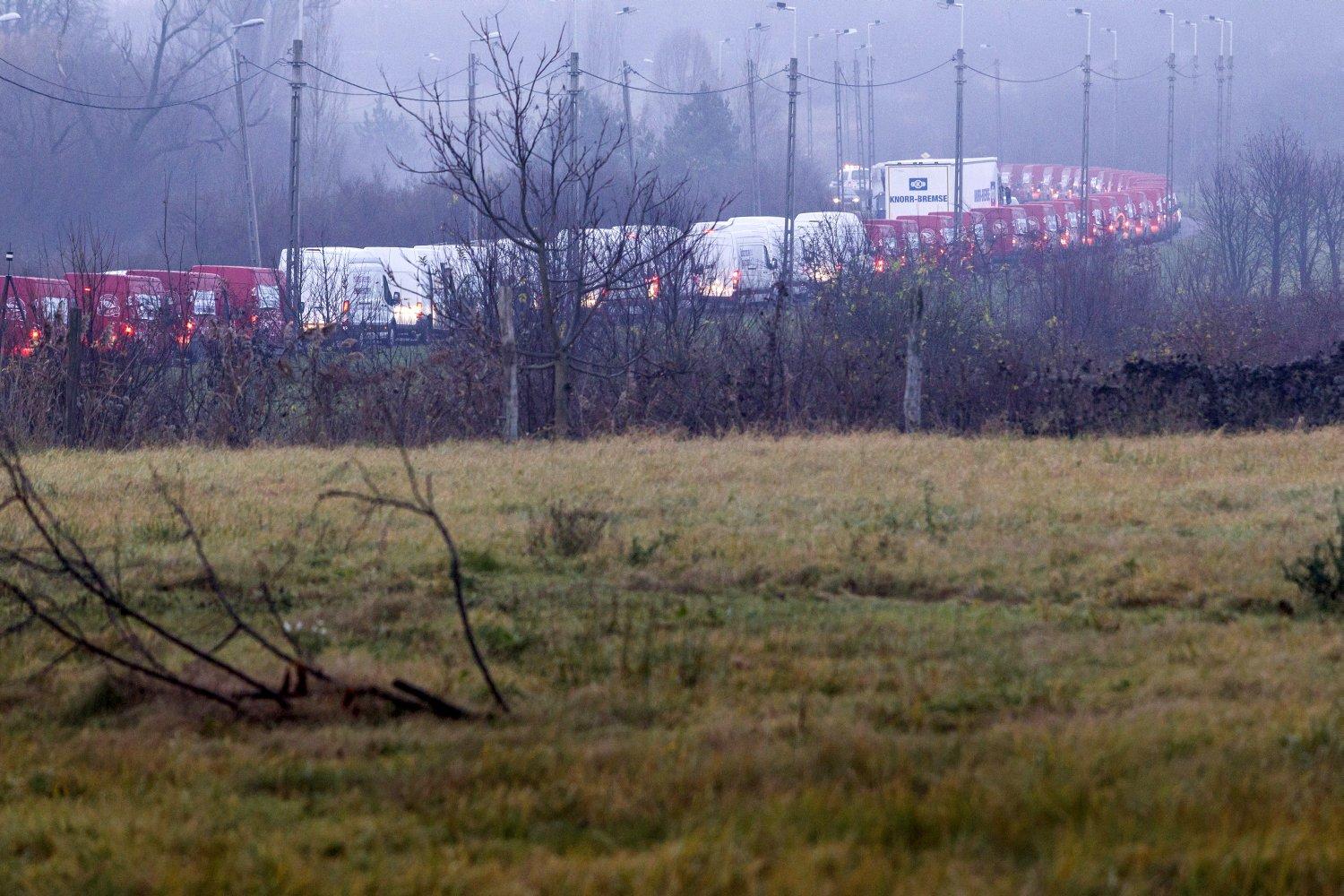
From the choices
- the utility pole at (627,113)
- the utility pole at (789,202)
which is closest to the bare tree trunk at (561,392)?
the utility pole at (627,113)

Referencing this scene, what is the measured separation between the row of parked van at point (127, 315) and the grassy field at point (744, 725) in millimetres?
10186

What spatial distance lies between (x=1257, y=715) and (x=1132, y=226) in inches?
1873

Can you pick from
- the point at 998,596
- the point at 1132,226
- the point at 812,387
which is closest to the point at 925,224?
the point at 1132,226

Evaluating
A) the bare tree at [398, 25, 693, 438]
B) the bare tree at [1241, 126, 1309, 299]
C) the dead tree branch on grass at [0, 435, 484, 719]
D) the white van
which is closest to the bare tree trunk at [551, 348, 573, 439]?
the bare tree at [398, 25, 693, 438]

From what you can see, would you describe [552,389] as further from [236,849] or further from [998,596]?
[236,849]

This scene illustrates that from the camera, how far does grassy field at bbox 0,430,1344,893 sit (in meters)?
3.19

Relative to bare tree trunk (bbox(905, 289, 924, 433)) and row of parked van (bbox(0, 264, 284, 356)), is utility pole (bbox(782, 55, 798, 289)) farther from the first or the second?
row of parked van (bbox(0, 264, 284, 356))

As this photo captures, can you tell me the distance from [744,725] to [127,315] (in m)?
17.8

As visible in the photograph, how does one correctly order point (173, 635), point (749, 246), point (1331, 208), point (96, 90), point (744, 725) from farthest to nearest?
1. point (96, 90)
2. point (1331, 208)
3. point (749, 246)
4. point (173, 635)
5. point (744, 725)

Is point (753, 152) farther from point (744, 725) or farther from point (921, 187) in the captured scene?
point (744, 725)

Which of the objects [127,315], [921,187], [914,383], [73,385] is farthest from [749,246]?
[73,385]

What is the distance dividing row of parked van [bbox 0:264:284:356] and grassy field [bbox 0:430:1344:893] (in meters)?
10.2

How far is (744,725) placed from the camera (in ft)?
14.0

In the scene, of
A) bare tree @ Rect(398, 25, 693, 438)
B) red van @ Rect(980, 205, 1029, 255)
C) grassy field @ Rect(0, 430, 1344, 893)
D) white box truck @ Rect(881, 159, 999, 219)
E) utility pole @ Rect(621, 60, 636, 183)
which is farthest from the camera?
white box truck @ Rect(881, 159, 999, 219)
